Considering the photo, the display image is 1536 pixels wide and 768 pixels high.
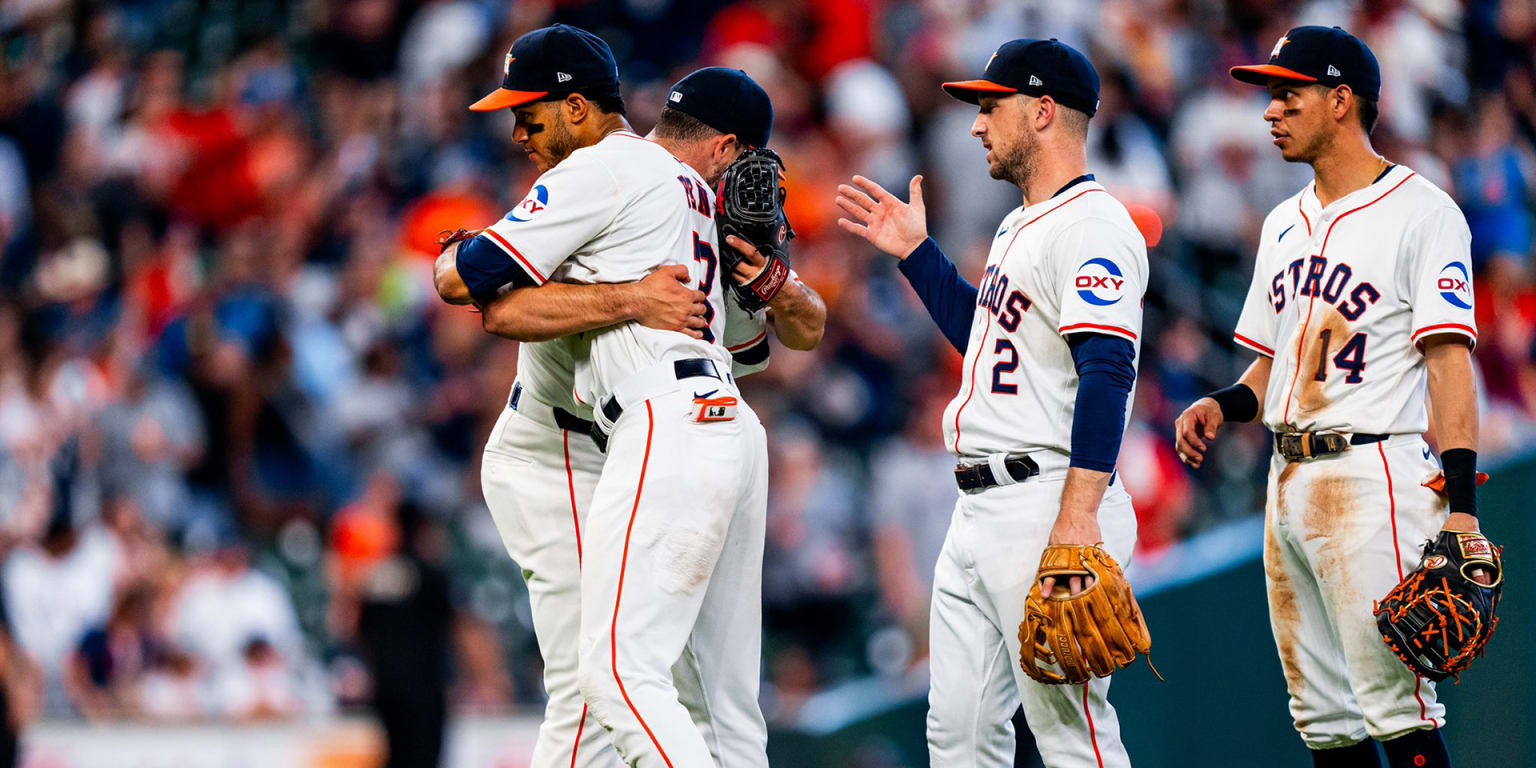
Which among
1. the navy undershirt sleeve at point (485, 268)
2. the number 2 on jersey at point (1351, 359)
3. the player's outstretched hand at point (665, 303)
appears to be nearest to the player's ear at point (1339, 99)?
the number 2 on jersey at point (1351, 359)

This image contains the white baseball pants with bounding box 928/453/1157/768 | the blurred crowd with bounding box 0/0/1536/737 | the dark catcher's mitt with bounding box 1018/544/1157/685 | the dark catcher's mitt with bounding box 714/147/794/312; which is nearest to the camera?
the dark catcher's mitt with bounding box 1018/544/1157/685

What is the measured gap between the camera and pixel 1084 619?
370 cm

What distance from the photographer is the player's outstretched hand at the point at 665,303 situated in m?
4.01

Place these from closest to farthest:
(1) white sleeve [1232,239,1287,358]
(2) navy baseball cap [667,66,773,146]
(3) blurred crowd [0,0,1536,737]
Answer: (2) navy baseball cap [667,66,773,146] → (1) white sleeve [1232,239,1287,358] → (3) blurred crowd [0,0,1536,737]

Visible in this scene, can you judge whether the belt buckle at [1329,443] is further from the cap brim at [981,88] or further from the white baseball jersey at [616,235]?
the white baseball jersey at [616,235]

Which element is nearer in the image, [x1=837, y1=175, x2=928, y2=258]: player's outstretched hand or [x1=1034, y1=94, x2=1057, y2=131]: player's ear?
[x1=1034, y1=94, x2=1057, y2=131]: player's ear

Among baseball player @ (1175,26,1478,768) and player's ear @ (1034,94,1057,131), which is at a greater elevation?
player's ear @ (1034,94,1057,131)

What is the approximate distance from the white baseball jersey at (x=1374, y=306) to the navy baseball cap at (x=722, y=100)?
1.39 m

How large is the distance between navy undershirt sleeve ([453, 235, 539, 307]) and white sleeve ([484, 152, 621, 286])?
16 mm

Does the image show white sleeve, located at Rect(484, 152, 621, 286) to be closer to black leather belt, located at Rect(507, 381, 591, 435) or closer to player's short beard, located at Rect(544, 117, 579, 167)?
player's short beard, located at Rect(544, 117, 579, 167)

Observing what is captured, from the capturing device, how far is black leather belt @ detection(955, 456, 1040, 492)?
157 inches

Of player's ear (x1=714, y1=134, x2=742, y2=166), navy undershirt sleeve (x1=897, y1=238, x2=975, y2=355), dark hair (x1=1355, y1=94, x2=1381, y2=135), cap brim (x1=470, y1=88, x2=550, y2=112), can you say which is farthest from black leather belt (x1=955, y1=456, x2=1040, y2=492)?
cap brim (x1=470, y1=88, x2=550, y2=112)

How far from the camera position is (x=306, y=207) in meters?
11.1

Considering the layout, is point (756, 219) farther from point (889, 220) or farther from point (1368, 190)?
point (1368, 190)
